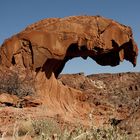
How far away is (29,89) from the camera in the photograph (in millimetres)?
24203

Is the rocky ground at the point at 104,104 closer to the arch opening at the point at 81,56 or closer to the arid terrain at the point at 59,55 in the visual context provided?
the arid terrain at the point at 59,55

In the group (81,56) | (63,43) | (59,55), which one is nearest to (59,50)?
(59,55)

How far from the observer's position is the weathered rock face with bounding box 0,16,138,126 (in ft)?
81.6

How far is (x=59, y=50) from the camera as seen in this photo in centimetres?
2556

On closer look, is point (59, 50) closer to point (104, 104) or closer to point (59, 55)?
point (59, 55)

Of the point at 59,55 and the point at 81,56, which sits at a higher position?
the point at 81,56

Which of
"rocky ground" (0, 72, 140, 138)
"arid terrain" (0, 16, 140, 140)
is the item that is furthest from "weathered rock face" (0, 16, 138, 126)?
"rocky ground" (0, 72, 140, 138)

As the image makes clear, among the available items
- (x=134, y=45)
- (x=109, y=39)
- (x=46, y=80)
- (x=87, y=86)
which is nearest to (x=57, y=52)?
(x=46, y=80)

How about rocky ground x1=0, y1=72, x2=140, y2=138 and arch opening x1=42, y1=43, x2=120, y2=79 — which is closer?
rocky ground x1=0, y1=72, x2=140, y2=138

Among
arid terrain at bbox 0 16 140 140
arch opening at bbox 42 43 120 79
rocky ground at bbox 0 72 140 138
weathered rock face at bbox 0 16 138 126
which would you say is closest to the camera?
rocky ground at bbox 0 72 140 138

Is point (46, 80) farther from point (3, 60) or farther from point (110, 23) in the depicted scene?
point (110, 23)

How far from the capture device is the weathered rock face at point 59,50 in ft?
81.6

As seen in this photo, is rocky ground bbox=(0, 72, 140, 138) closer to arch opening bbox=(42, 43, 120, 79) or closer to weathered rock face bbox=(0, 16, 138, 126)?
weathered rock face bbox=(0, 16, 138, 126)

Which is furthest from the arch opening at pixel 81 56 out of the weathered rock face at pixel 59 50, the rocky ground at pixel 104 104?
the rocky ground at pixel 104 104
